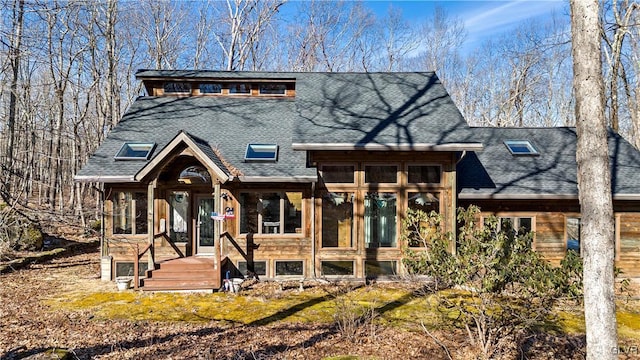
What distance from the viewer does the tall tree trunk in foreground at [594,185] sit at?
4.61m

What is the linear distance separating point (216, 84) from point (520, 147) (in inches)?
471

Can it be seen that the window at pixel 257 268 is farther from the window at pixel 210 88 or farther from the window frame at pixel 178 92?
the window frame at pixel 178 92

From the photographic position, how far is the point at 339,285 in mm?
11062

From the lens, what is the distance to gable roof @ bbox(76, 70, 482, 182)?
11.0 m

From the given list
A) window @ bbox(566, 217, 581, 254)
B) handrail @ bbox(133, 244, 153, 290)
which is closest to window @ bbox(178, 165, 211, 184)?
handrail @ bbox(133, 244, 153, 290)

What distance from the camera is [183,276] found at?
10641 mm

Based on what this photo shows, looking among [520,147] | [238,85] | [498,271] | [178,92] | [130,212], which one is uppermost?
[238,85]

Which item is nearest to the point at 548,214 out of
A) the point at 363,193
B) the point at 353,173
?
the point at 363,193

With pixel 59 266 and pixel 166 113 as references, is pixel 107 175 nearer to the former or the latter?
pixel 166 113

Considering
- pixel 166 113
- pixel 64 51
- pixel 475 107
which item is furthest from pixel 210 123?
pixel 475 107

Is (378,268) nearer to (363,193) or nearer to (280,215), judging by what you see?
(363,193)

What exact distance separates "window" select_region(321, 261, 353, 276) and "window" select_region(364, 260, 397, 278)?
48cm

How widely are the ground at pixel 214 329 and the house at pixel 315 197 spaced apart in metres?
1.08

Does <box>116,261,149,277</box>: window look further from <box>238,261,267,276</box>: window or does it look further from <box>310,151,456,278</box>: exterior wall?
<box>310,151,456,278</box>: exterior wall
